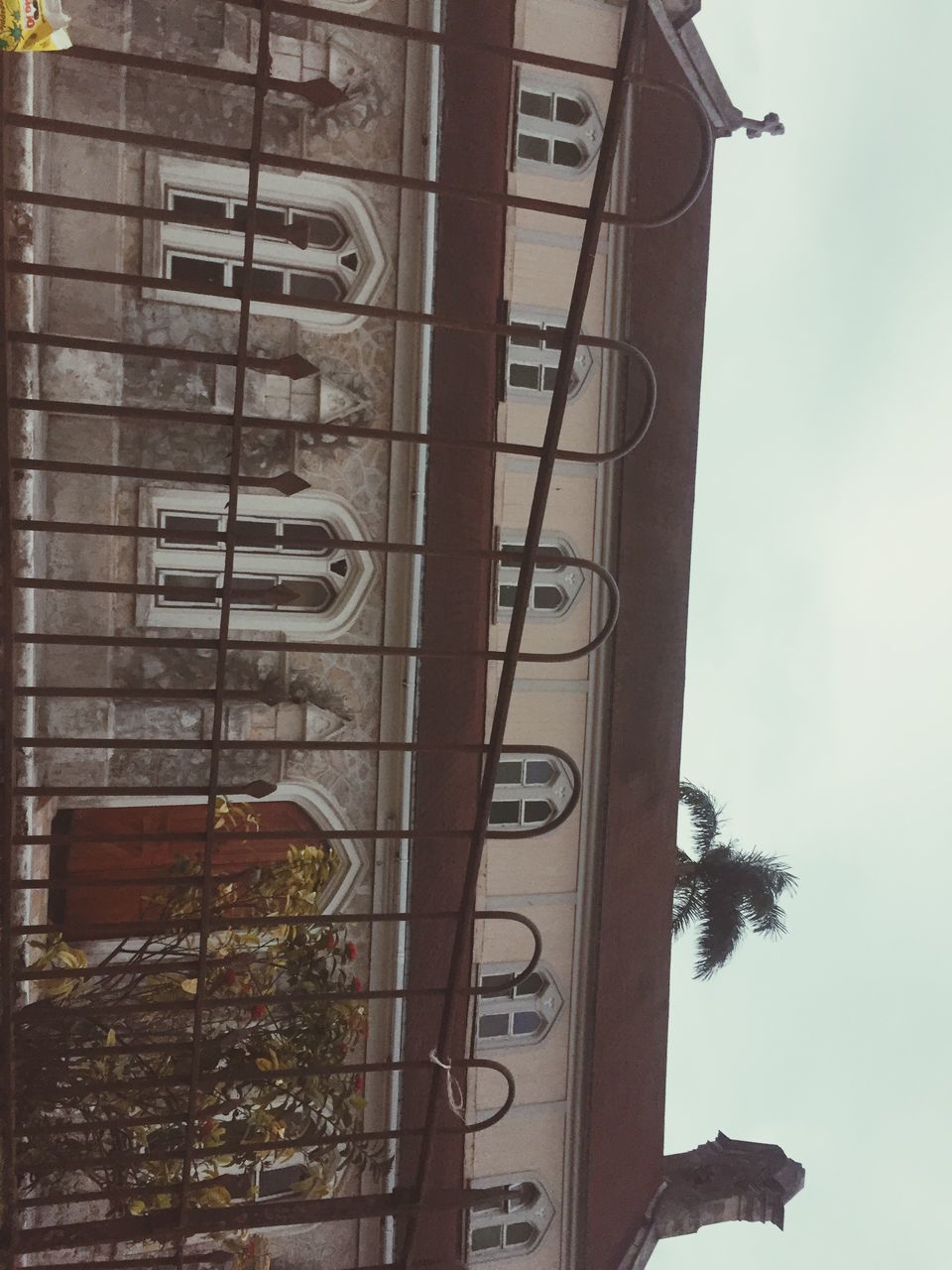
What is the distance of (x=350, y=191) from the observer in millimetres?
7191

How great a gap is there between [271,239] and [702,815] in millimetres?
9255

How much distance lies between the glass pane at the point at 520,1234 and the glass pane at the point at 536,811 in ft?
11.9

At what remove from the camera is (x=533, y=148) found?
25.4 ft

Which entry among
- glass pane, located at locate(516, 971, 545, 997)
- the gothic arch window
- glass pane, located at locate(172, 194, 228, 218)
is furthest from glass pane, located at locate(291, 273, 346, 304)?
glass pane, located at locate(516, 971, 545, 997)

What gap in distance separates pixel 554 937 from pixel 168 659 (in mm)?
4242

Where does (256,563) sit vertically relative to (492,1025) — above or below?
above

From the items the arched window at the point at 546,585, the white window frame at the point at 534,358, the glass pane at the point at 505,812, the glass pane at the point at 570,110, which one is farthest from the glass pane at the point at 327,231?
the glass pane at the point at 505,812

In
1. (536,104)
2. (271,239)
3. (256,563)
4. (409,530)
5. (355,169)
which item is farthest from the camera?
(536,104)

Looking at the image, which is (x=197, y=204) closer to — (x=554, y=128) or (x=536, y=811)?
(x=554, y=128)

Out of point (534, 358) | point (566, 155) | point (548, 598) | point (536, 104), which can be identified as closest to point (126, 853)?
Answer: point (548, 598)

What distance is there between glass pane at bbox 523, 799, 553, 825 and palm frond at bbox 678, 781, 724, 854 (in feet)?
15.6

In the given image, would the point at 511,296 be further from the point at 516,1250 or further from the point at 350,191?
the point at 516,1250

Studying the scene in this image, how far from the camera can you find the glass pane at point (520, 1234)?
8.20 metres

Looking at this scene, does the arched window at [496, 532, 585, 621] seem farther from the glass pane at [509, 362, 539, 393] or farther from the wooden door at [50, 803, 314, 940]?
the wooden door at [50, 803, 314, 940]
